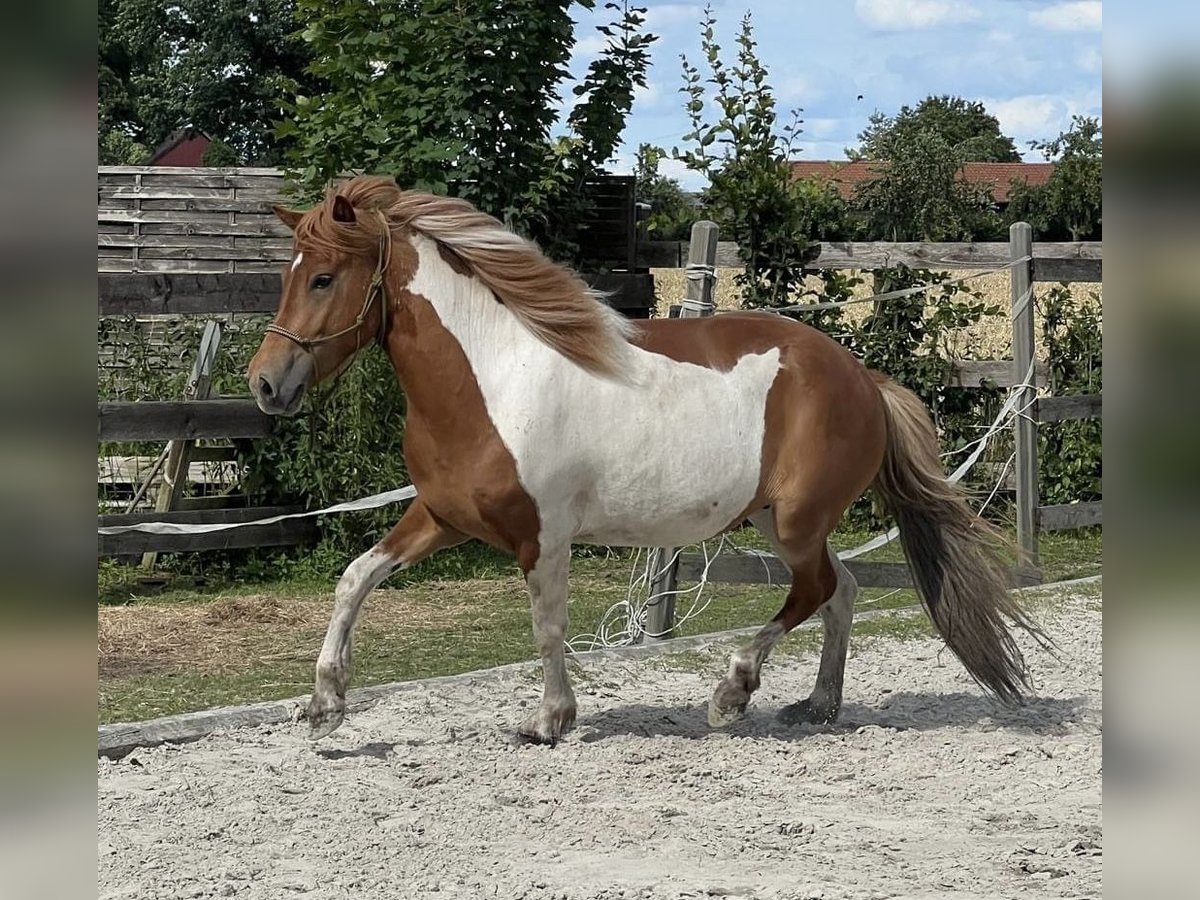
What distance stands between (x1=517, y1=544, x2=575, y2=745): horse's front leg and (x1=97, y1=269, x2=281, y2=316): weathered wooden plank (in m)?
3.65

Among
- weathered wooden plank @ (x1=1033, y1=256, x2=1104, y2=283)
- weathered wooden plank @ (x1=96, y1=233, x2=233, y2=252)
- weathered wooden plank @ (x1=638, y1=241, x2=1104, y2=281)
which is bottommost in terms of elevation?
weathered wooden plank @ (x1=1033, y1=256, x2=1104, y2=283)

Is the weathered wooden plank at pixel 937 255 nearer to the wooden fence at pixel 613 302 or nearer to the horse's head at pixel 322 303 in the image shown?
the wooden fence at pixel 613 302

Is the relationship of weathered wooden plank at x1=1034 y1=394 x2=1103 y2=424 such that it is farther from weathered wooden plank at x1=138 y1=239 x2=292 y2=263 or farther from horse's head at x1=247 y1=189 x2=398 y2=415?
weathered wooden plank at x1=138 y1=239 x2=292 y2=263

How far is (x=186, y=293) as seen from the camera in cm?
818

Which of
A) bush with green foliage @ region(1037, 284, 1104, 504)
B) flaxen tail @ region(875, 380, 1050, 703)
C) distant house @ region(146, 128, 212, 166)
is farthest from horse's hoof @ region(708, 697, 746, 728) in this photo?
distant house @ region(146, 128, 212, 166)

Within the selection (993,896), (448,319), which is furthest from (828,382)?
(993,896)

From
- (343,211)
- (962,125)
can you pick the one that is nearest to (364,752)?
(343,211)

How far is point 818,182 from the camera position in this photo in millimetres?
10211

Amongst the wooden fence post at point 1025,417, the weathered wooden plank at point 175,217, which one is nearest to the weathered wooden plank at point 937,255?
the wooden fence post at point 1025,417

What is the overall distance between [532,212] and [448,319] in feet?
15.0

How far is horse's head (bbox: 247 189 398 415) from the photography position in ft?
15.3
